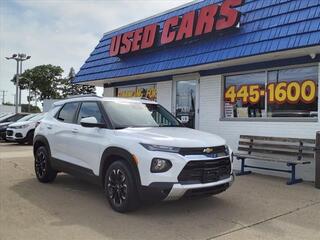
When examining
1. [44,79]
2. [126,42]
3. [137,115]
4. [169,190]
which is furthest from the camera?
[44,79]

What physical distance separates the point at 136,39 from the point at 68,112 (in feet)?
19.3

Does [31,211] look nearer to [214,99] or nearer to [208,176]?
[208,176]

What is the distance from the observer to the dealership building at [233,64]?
362 inches

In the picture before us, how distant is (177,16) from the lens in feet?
39.7

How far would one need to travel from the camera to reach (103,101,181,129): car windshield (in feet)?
22.4

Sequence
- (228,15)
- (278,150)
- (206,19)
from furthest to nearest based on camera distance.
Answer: (206,19)
(228,15)
(278,150)

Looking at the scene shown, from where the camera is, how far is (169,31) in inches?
479

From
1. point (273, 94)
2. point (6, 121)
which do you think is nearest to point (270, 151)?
point (273, 94)

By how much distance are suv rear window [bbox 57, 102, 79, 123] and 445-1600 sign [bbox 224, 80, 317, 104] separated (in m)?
4.77

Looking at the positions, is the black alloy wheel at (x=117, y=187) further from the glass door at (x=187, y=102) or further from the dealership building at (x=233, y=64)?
the glass door at (x=187, y=102)

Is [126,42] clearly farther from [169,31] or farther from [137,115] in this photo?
[137,115]

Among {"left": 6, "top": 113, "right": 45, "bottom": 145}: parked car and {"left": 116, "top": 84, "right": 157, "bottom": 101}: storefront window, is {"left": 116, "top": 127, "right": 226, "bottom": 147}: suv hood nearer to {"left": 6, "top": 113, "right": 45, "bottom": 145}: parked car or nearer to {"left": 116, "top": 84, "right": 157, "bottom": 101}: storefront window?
{"left": 116, "top": 84, "right": 157, "bottom": 101}: storefront window

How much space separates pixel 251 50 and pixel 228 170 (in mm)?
4079

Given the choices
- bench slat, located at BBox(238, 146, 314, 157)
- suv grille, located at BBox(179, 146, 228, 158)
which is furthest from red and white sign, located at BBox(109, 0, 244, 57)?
suv grille, located at BBox(179, 146, 228, 158)
